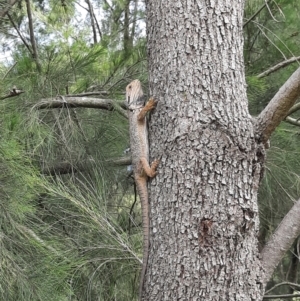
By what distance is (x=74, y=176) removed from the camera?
9.22 ft

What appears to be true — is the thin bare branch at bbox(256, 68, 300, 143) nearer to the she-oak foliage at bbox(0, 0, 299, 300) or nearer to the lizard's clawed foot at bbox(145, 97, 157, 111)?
the lizard's clawed foot at bbox(145, 97, 157, 111)

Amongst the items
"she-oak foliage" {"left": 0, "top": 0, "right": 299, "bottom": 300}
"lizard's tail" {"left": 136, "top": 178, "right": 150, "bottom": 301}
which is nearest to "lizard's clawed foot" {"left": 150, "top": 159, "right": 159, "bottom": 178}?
"lizard's tail" {"left": 136, "top": 178, "right": 150, "bottom": 301}

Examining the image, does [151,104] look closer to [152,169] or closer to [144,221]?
[152,169]

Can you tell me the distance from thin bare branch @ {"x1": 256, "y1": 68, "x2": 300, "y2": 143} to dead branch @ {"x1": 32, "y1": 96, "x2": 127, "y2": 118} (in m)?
0.81

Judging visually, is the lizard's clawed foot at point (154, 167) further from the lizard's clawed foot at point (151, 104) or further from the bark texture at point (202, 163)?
the lizard's clawed foot at point (151, 104)

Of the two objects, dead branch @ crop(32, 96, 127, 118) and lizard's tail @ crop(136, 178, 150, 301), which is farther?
dead branch @ crop(32, 96, 127, 118)

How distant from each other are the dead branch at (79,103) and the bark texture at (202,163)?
0.63m

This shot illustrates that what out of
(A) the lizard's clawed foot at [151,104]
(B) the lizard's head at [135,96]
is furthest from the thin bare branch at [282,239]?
(B) the lizard's head at [135,96]

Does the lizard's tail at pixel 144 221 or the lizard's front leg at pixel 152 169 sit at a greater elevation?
the lizard's front leg at pixel 152 169

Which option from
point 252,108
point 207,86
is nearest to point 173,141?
point 207,86

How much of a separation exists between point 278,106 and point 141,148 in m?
0.60

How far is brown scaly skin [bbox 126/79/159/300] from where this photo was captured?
1.88 m

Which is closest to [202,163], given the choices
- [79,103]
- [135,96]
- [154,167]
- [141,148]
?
[154,167]

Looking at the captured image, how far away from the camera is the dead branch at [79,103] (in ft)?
8.23
